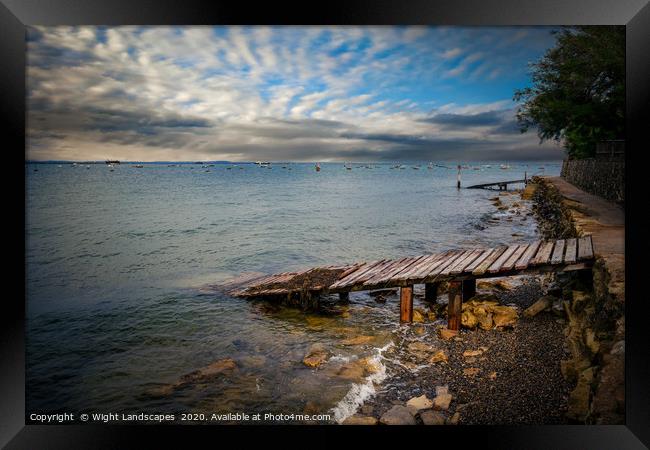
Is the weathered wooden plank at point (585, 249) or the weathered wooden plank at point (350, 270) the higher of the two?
the weathered wooden plank at point (585, 249)

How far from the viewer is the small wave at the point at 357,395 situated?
13.0ft

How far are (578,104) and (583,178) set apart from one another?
231 inches

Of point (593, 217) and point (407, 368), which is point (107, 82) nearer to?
point (407, 368)

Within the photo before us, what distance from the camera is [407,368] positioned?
4.53m

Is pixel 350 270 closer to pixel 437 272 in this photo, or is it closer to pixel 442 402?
pixel 437 272

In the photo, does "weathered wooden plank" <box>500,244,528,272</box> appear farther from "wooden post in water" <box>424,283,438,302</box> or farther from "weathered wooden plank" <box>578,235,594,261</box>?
"wooden post in water" <box>424,283,438,302</box>

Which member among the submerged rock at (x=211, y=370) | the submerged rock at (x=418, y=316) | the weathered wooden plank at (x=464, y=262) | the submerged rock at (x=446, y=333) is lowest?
the submerged rock at (x=211, y=370)

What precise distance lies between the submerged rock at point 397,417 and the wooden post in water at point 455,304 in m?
1.84

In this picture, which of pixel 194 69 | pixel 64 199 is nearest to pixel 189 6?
pixel 194 69

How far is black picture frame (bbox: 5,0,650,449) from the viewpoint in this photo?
3.56 metres

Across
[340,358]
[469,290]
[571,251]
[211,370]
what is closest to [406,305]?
[469,290]

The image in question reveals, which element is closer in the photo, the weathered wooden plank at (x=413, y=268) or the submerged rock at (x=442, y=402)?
the submerged rock at (x=442, y=402)

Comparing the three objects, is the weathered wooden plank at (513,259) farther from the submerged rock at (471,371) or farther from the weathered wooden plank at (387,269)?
the weathered wooden plank at (387,269)

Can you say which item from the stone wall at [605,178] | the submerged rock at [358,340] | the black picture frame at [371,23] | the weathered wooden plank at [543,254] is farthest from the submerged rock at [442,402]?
the stone wall at [605,178]
